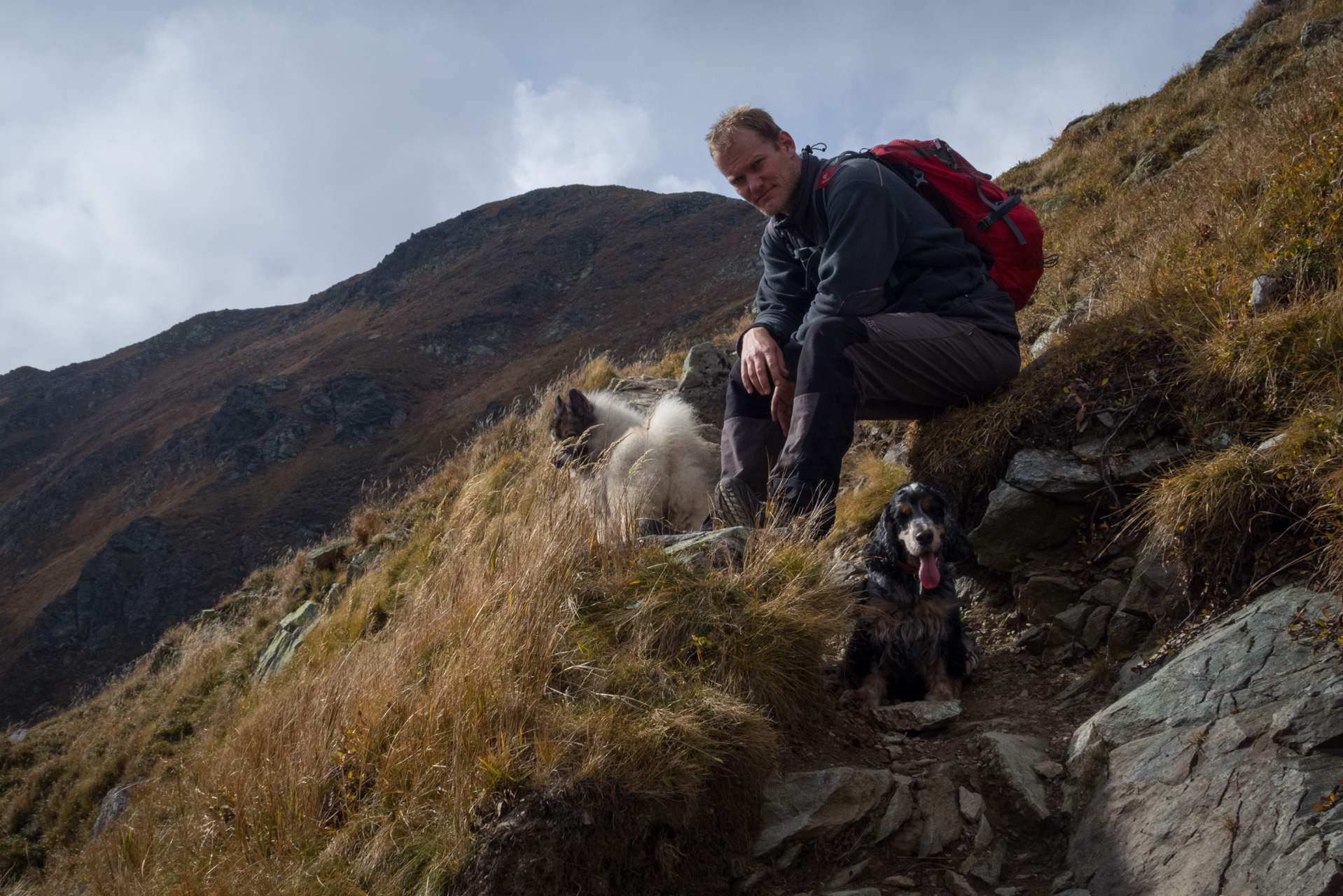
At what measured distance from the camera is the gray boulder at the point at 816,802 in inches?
88.9

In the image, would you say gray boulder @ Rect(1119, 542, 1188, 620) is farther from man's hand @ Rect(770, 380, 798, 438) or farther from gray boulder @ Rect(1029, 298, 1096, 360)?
gray boulder @ Rect(1029, 298, 1096, 360)

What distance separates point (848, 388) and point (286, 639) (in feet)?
25.8

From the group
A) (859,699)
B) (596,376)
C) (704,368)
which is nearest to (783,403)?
(859,699)

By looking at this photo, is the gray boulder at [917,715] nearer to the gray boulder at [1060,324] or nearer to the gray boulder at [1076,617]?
the gray boulder at [1076,617]

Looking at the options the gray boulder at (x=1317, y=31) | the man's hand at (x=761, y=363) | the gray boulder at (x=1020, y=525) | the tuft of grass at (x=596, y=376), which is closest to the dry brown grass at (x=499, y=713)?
the man's hand at (x=761, y=363)

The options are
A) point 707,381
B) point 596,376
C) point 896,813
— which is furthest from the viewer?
point 596,376

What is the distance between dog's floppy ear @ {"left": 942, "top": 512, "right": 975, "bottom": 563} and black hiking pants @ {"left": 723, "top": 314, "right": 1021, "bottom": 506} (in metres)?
0.57

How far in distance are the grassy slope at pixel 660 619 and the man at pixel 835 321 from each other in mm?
445

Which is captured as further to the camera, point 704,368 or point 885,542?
point 704,368

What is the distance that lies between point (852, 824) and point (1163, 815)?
883 mm

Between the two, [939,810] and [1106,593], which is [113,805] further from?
[1106,593]

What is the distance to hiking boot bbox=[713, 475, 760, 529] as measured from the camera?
3532mm

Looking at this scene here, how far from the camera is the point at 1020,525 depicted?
3.58 m

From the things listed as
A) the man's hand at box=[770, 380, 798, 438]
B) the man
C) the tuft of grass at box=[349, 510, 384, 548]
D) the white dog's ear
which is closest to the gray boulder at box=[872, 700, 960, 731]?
the man
